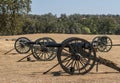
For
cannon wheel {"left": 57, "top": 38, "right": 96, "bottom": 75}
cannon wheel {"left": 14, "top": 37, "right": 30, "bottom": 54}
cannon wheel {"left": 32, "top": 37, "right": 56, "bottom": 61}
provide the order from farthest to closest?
1. cannon wheel {"left": 14, "top": 37, "right": 30, "bottom": 54}
2. cannon wheel {"left": 32, "top": 37, "right": 56, "bottom": 61}
3. cannon wheel {"left": 57, "top": 38, "right": 96, "bottom": 75}

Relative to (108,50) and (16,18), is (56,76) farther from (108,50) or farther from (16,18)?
(16,18)

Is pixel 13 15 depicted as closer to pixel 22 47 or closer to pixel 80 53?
pixel 22 47

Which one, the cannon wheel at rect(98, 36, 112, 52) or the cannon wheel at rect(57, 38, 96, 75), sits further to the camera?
the cannon wheel at rect(98, 36, 112, 52)

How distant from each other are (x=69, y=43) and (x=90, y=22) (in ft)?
366

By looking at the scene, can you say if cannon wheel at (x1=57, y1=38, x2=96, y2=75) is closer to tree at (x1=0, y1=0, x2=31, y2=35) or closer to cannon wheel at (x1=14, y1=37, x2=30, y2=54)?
cannon wheel at (x1=14, y1=37, x2=30, y2=54)

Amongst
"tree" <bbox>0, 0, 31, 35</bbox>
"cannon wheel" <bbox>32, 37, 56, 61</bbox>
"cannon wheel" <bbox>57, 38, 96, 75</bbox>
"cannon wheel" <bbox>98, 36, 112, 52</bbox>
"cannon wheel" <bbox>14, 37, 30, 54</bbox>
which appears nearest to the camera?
"cannon wheel" <bbox>57, 38, 96, 75</bbox>

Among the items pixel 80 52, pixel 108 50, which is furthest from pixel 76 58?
pixel 108 50

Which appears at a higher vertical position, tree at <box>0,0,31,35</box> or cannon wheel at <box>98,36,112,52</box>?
tree at <box>0,0,31,35</box>

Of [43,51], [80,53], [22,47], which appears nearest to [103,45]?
[22,47]

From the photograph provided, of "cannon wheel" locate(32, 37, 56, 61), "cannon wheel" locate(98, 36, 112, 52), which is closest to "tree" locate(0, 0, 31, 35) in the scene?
"cannon wheel" locate(98, 36, 112, 52)

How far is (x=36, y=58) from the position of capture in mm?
25812

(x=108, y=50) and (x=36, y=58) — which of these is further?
(x=108, y=50)

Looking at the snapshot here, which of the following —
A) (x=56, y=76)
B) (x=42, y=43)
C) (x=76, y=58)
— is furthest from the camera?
(x=42, y=43)

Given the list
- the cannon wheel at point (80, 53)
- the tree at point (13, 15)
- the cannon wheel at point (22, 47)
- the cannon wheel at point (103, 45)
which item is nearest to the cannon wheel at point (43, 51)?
the cannon wheel at point (22, 47)
